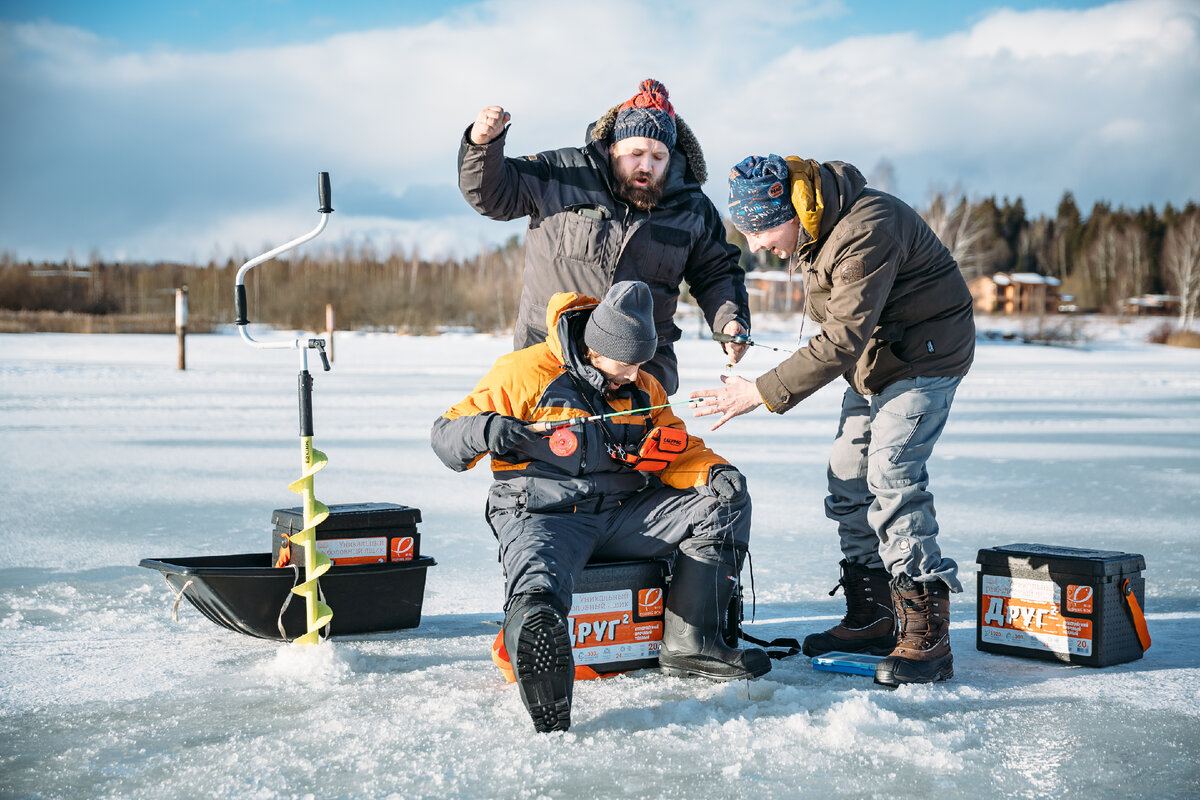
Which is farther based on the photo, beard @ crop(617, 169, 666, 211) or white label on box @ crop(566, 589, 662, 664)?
beard @ crop(617, 169, 666, 211)

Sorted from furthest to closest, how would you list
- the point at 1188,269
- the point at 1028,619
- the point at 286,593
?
the point at 1188,269 → the point at 1028,619 → the point at 286,593

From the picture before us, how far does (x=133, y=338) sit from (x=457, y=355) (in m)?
11.1

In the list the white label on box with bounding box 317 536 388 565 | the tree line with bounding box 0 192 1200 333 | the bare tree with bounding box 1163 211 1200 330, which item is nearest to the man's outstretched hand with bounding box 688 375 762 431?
the white label on box with bounding box 317 536 388 565

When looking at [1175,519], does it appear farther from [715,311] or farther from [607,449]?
[607,449]

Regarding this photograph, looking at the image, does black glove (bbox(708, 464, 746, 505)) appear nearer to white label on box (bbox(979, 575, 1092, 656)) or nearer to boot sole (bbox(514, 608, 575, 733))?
boot sole (bbox(514, 608, 575, 733))

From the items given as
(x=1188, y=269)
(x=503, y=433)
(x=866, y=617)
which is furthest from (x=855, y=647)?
(x=1188, y=269)

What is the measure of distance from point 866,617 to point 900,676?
0.43 metres

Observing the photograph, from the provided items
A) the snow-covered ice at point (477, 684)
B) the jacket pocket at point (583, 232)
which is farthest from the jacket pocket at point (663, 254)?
the snow-covered ice at point (477, 684)

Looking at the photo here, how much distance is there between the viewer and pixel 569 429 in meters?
2.84

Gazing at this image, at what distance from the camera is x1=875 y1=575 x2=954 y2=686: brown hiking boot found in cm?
283

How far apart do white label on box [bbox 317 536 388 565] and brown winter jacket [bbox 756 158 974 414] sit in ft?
4.27

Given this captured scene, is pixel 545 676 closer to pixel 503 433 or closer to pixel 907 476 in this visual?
pixel 503 433

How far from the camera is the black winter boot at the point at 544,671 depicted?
7.70 feet

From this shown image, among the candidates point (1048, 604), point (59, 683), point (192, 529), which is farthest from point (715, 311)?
point (192, 529)
